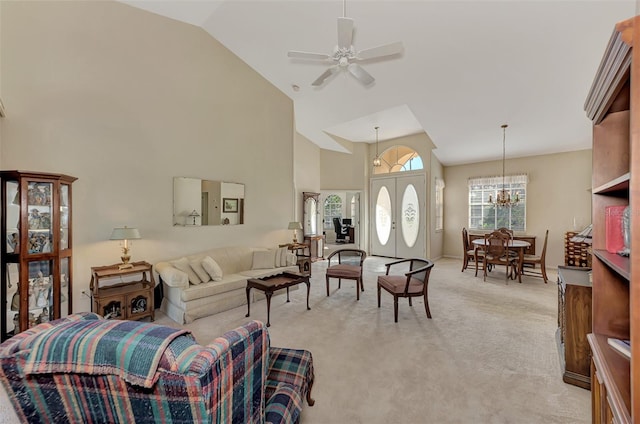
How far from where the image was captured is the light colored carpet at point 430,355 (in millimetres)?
1936

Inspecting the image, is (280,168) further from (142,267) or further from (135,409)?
(135,409)

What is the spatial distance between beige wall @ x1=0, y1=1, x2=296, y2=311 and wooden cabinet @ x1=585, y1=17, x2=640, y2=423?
15.0 feet

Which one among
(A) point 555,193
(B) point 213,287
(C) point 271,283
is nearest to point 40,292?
(B) point 213,287

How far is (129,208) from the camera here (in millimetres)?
3764

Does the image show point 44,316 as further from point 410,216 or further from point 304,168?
point 410,216

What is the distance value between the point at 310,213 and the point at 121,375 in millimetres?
6720

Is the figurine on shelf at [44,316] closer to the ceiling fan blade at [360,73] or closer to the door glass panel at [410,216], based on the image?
the ceiling fan blade at [360,73]

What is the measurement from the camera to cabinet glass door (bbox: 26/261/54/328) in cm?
274

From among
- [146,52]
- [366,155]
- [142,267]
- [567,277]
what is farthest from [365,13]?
[366,155]

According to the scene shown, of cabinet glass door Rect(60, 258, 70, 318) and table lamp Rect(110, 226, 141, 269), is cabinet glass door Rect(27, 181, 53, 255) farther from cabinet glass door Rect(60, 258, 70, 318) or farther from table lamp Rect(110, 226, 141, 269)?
table lamp Rect(110, 226, 141, 269)

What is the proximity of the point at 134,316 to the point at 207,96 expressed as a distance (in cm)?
343

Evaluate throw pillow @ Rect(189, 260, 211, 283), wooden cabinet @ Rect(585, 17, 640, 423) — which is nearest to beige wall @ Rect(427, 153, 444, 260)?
throw pillow @ Rect(189, 260, 211, 283)

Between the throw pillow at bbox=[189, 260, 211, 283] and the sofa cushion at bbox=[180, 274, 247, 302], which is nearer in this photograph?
the sofa cushion at bbox=[180, 274, 247, 302]

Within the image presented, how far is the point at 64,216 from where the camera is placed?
10.2ft
